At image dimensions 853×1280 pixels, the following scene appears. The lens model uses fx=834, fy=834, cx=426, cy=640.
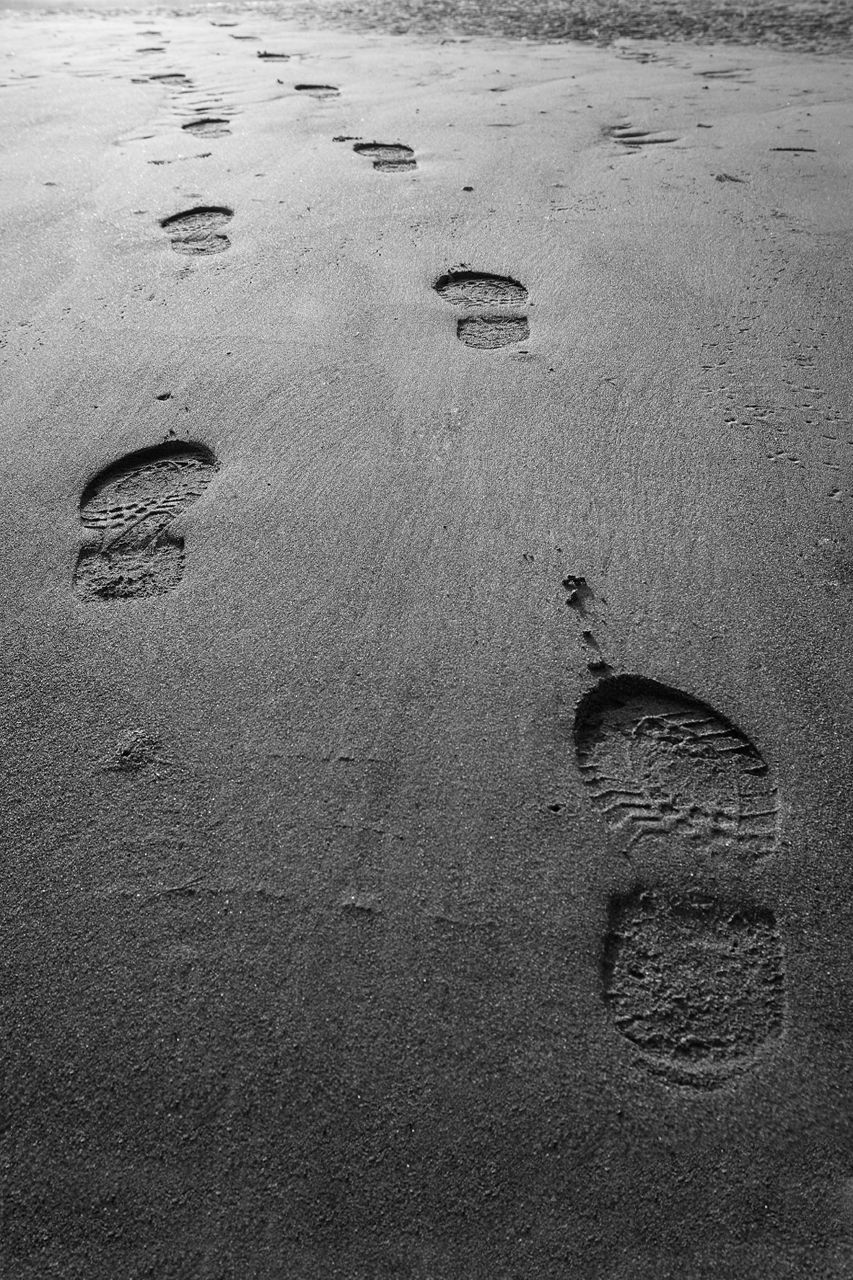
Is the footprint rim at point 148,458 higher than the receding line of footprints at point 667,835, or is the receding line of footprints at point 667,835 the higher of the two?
the footprint rim at point 148,458

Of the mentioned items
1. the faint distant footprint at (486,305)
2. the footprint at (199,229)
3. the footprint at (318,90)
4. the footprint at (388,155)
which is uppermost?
the footprint at (318,90)

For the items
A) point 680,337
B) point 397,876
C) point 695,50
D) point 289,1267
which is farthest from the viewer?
point 695,50

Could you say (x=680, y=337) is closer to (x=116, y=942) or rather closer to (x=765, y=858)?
(x=765, y=858)

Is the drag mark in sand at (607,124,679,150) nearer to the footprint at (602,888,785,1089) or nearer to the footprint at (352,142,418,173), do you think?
the footprint at (352,142,418,173)

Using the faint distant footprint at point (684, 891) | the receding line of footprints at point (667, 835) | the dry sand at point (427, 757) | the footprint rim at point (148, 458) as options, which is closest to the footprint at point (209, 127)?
the dry sand at point (427, 757)

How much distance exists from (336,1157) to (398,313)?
1.86m

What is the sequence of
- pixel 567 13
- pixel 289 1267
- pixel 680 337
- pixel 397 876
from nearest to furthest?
pixel 289 1267 → pixel 397 876 → pixel 680 337 → pixel 567 13

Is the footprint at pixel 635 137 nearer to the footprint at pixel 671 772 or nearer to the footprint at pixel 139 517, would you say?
the footprint at pixel 139 517

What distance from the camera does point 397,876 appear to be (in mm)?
1047

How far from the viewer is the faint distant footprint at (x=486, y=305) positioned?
206 centimetres

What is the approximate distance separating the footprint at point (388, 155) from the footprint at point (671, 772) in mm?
2468

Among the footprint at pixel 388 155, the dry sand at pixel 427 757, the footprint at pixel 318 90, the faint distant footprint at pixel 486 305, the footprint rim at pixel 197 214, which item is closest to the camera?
the dry sand at pixel 427 757

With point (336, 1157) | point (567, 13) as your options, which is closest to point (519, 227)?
point (336, 1157)

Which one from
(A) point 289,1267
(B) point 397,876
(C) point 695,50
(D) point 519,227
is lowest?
(A) point 289,1267
